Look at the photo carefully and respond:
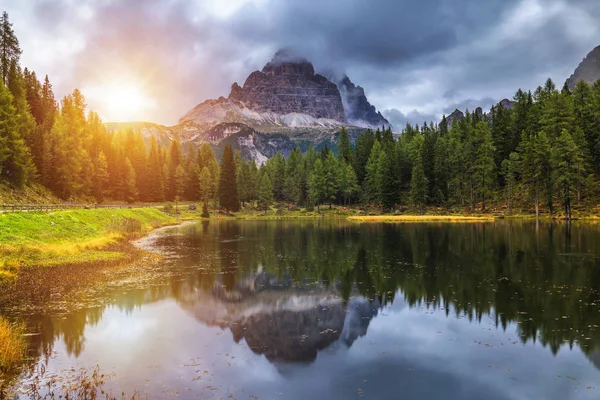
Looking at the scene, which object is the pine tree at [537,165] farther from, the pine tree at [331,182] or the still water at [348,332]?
the still water at [348,332]

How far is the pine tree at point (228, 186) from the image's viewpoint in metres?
135

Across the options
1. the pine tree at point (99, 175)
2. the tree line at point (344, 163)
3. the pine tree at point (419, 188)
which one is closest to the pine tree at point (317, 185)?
the tree line at point (344, 163)

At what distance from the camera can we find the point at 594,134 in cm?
10038

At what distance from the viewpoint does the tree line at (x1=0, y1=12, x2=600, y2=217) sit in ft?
284

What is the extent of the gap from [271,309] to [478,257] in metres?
26.7

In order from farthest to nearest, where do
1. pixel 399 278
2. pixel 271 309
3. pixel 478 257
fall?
pixel 478 257, pixel 399 278, pixel 271 309

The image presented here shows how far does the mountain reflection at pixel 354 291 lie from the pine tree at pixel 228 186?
84855mm

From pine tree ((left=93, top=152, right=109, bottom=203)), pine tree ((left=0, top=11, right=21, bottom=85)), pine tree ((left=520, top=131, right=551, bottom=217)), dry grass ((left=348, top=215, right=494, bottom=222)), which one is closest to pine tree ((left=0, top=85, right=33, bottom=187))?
pine tree ((left=0, top=11, right=21, bottom=85))

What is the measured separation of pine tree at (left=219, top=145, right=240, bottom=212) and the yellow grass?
118 meters

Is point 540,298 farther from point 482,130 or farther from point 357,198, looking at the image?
point 357,198

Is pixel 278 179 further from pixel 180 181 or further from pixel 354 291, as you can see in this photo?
pixel 354 291

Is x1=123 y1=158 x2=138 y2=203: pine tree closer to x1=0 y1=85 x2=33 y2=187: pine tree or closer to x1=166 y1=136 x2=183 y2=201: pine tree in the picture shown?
x1=166 y1=136 x2=183 y2=201: pine tree

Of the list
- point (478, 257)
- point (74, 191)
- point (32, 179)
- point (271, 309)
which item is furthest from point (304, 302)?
point (74, 191)

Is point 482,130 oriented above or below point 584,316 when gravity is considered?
above
